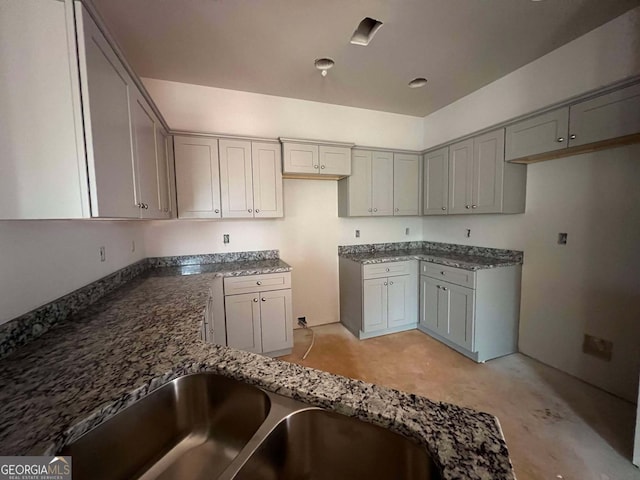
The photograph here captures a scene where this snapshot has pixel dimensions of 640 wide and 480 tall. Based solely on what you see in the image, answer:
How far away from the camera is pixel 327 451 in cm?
69

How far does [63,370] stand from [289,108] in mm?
2990

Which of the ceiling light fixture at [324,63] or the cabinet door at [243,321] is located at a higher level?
the ceiling light fixture at [324,63]

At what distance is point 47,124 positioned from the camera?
0.85 metres

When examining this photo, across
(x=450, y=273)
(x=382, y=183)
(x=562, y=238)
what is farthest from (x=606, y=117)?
(x=382, y=183)

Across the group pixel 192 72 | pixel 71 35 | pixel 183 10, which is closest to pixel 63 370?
pixel 71 35

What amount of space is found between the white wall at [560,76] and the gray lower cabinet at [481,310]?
64.3 inches

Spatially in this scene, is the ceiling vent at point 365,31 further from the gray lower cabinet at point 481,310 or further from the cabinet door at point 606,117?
the gray lower cabinet at point 481,310

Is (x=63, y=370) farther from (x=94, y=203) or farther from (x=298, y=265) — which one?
(x=298, y=265)

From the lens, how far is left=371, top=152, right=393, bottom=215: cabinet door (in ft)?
10.3

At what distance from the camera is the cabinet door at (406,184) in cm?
326

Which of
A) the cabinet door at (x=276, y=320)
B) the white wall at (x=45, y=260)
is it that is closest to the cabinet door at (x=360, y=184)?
the cabinet door at (x=276, y=320)

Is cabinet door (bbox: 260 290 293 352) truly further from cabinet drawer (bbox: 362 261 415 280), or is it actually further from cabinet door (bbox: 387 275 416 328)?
cabinet door (bbox: 387 275 416 328)

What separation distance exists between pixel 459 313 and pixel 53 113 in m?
3.14

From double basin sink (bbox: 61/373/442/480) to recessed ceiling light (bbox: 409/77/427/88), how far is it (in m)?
3.07
